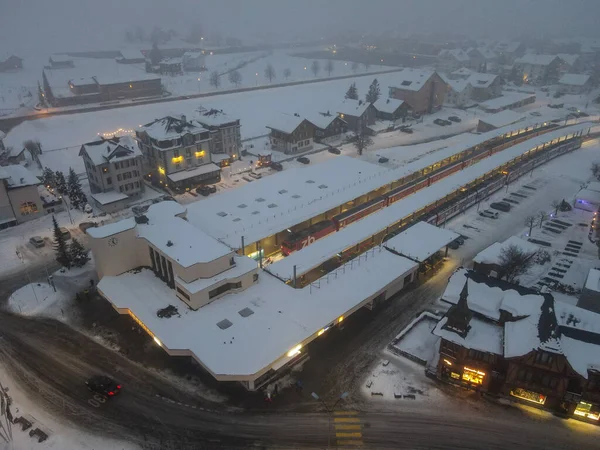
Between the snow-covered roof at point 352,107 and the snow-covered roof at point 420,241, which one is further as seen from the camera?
the snow-covered roof at point 352,107

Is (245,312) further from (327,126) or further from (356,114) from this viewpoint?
(356,114)

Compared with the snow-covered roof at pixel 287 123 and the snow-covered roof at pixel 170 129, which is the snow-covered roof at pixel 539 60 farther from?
the snow-covered roof at pixel 170 129

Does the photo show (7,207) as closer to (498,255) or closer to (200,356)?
(200,356)

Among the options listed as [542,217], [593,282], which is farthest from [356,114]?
[593,282]

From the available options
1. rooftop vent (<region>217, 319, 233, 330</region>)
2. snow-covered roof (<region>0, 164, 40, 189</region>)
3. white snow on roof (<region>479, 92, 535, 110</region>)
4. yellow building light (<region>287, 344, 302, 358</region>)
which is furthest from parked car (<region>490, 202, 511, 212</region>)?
snow-covered roof (<region>0, 164, 40, 189</region>)

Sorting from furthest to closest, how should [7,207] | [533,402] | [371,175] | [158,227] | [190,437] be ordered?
[371,175] → [7,207] → [158,227] → [533,402] → [190,437]

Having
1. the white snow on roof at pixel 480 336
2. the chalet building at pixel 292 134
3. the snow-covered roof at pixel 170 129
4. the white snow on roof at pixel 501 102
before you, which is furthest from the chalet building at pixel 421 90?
the white snow on roof at pixel 480 336

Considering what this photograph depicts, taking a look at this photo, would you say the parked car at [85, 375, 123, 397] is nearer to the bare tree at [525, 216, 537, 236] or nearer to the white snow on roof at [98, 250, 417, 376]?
the white snow on roof at [98, 250, 417, 376]

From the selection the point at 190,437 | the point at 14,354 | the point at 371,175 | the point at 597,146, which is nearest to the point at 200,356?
the point at 190,437
